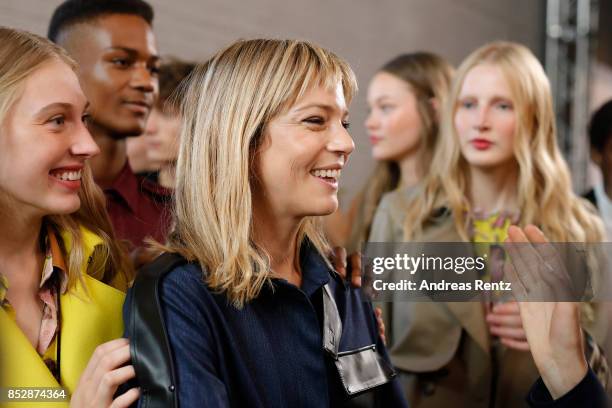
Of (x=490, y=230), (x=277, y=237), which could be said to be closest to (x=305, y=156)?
(x=277, y=237)

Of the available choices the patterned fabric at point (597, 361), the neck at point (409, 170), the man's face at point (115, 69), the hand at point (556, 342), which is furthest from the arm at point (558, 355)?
the neck at point (409, 170)

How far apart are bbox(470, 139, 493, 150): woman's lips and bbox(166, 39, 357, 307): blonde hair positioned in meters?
0.95

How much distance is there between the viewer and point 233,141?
4.10 feet

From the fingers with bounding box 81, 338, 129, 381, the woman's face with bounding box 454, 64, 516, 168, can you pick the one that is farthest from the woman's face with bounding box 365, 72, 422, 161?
the fingers with bounding box 81, 338, 129, 381

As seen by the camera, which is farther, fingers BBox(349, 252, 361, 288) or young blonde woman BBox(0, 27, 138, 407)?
fingers BBox(349, 252, 361, 288)

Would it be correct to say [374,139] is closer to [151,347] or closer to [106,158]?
[106,158]

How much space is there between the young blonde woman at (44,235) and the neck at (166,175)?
0.32 metres

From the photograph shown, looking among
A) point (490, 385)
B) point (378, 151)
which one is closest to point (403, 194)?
point (378, 151)

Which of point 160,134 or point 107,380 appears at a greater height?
point 160,134

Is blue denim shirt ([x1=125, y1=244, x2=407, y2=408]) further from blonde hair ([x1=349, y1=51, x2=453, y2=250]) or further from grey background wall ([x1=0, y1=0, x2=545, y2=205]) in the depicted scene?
blonde hair ([x1=349, y1=51, x2=453, y2=250])

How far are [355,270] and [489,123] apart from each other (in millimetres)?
807

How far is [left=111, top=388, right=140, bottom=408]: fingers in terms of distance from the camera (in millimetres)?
1138

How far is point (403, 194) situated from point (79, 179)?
1161 millimetres

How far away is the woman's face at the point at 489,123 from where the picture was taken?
2.13 meters
